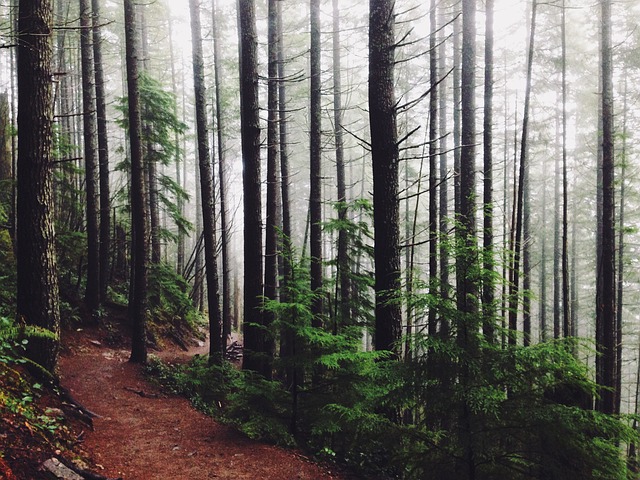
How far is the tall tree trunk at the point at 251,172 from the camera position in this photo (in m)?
8.46

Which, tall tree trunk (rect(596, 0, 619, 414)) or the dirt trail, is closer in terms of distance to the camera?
the dirt trail

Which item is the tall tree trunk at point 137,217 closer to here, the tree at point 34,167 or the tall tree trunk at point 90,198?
the tall tree trunk at point 90,198

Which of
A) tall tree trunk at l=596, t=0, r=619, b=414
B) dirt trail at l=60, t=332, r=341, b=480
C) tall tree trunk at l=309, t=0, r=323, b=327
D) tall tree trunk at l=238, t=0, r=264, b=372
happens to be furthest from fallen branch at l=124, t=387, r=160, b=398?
tall tree trunk at l=596, t=0, r=619, b=414

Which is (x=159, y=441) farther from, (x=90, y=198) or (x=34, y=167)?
(x=90, y=198)

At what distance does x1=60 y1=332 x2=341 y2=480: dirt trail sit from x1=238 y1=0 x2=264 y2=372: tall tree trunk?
80.1 inches

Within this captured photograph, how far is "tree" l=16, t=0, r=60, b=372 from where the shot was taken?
5.62 meters

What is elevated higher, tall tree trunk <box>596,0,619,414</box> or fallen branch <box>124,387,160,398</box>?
tall tree trunk <box>596,0,619,414</box>

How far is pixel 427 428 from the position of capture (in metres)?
4.45

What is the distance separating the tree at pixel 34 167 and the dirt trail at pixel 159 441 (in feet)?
6.38

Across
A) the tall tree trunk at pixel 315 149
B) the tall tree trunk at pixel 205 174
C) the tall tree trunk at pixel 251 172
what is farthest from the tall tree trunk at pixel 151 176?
the tall tree trunk at pixel 315 149

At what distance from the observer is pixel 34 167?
5715mm

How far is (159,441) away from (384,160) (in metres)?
5.74

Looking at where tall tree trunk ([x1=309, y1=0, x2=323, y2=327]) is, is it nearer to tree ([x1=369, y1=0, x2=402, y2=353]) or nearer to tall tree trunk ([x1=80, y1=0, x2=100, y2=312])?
tree ([x1=369, y1=0, x2=402, y2=353])

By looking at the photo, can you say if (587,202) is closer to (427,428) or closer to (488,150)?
(488,150)
